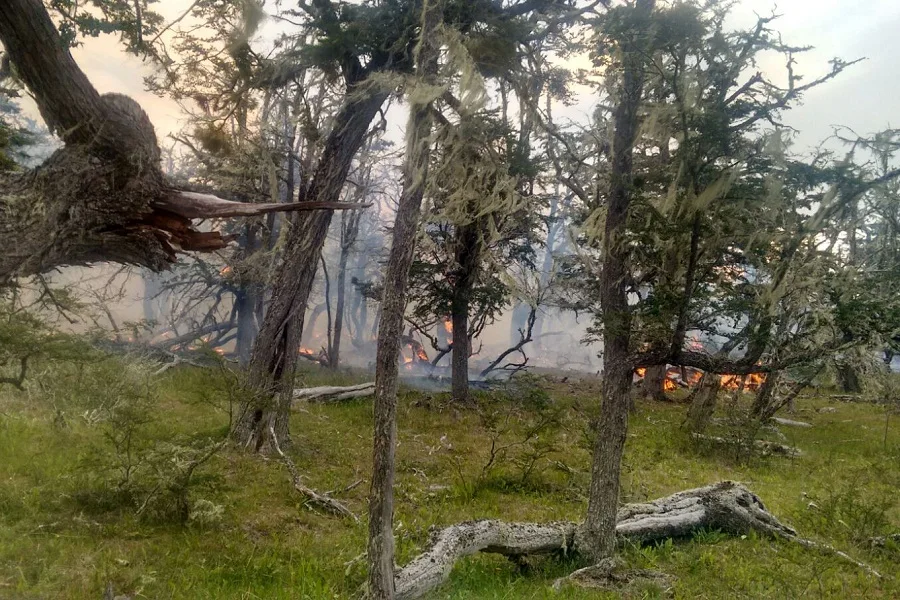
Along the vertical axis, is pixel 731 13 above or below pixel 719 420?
above

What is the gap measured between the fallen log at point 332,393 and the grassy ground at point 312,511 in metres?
2.55

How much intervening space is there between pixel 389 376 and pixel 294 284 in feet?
18.1

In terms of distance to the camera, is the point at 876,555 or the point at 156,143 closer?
the point at 156,143

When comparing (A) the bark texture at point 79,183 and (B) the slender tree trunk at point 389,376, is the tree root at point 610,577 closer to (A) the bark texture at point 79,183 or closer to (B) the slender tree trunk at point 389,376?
(B) the slender tree trunk at point 389,376

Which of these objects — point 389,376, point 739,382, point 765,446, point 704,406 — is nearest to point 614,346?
point 389,376

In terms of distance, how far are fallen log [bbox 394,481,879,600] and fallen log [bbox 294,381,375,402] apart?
27.5ft

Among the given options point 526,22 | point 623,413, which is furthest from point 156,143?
point 623,413

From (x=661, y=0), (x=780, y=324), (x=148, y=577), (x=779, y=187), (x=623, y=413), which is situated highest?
(x=661, y=0)

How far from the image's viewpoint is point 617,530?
648 centimetres

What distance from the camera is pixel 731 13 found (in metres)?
5.21

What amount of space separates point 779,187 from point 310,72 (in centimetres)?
789

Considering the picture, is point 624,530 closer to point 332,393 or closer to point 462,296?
point 462,296

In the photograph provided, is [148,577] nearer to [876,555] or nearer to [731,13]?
[731,13]

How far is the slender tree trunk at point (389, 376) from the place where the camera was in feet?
14.0
